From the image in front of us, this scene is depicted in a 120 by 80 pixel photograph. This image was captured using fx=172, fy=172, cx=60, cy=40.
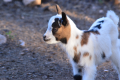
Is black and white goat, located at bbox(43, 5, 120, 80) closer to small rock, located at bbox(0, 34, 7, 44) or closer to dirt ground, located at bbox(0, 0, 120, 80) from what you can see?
dirt ground, located at bbox(0, 0, 120, 80)

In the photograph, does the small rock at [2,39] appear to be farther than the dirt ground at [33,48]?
Yes

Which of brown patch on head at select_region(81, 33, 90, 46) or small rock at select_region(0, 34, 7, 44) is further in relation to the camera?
small rock at select_region(0, 34, 7, 44)

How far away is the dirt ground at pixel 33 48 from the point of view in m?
3.92

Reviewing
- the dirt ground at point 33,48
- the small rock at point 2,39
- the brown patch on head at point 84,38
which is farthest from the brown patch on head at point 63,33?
the small rock at point 2,39

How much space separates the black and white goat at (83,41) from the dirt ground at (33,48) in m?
0.96

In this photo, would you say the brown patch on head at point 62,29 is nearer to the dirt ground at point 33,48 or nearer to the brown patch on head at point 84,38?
the brown patch on head at point 84,38

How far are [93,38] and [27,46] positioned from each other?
2.46 metres

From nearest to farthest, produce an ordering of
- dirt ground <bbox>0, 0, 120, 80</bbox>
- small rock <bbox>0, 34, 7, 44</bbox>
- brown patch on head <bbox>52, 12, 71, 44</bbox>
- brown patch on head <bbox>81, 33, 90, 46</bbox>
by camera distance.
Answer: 1. brown patch on head <bbox>52, 12, 71, 44</bbox>
2. brown patch on head <bbox>81, 33, 90, 46</bbox>
3. dirt ground <bbox>0, 0, 120, 80</bbox>
4. small rock <bbox>0, 34, 7, 44</bbox>

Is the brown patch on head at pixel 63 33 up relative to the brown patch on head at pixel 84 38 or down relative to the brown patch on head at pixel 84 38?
up

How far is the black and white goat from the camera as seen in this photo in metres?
2.71

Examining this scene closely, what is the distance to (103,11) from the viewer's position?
26.3 ft

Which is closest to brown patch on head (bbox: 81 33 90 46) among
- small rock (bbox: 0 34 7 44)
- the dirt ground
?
the dirt ground

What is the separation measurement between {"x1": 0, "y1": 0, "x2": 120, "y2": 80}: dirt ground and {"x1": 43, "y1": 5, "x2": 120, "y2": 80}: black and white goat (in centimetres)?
96

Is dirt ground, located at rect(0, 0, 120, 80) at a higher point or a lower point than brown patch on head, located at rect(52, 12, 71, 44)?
lower
